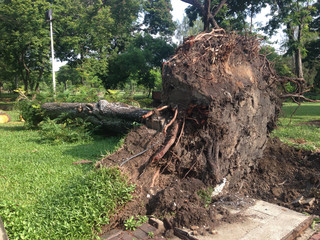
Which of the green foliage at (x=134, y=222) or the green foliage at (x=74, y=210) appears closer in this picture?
the green foliage at (x=74, y=210)

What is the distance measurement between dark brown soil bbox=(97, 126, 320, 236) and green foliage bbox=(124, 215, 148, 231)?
3.7 inches

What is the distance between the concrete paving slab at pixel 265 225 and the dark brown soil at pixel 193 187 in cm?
17

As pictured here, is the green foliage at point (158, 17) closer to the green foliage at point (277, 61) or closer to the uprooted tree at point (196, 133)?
the green foliage at point (277, 61)

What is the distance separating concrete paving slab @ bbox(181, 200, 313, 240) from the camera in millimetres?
2809

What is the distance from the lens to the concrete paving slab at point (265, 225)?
2809 mm

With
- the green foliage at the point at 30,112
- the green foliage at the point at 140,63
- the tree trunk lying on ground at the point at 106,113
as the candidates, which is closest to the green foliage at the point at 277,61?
the tree trunk lying on ground at the point at 106,113

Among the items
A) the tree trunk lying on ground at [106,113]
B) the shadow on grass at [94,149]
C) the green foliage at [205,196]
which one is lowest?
the shadow on grass at [94,149]

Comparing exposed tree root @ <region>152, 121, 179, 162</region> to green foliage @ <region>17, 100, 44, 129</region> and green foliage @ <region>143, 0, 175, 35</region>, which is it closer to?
green foliage @ <region>17, 100, 44, 129</region>

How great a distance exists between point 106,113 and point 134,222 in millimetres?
5108

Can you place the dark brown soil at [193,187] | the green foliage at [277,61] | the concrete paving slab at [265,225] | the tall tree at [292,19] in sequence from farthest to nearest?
the tall tree at [292,19], the green foliage at [277,61], the dark brown soil at [193,187], the concrete paving slab at [265,225]

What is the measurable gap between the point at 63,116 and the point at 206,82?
19.6 ft

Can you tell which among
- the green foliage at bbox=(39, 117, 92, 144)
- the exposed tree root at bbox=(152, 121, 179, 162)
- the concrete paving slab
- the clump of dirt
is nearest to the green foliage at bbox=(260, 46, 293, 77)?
the clump of dirt

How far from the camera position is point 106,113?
25.4ft

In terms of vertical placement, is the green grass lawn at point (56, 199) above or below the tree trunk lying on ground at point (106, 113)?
below
